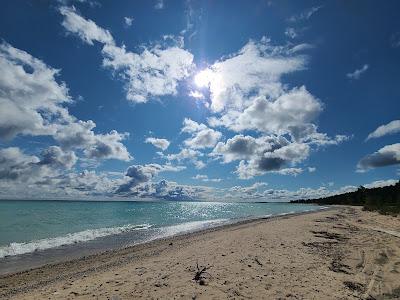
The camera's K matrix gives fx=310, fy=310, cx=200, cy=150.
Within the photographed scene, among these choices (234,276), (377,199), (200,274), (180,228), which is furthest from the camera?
(377,199)

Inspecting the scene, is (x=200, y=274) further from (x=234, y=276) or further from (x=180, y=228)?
(x=180, y=228)

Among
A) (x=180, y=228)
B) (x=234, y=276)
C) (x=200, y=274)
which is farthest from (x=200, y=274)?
(x=180, y=228)

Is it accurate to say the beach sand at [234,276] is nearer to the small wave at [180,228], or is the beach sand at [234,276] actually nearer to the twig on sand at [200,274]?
the twig on sand at [200,274]

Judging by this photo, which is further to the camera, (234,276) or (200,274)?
(200,274)

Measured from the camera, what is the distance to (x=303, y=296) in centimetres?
934

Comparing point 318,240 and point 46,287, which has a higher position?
point 318,240

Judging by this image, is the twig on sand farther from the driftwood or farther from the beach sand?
the beach sand

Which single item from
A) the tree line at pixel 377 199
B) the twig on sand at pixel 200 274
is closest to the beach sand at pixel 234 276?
the twig on sand at pixel 200 274

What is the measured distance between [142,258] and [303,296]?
388 inches

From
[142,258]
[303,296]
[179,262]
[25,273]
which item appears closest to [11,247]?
[25,273]

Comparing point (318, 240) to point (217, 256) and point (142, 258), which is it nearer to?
point (217, 256)

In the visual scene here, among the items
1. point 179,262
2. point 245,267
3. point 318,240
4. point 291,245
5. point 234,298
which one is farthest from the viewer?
point 318,240

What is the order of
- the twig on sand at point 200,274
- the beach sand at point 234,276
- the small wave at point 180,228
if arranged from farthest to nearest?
the small wave at point 180,228 → the twig on sand at point 200,274 → the beach sand at point 234,276

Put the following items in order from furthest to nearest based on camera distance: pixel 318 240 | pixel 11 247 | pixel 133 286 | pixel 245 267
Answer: pixel 11 247
pixel 318 240
pixel 245 267
pixel 133 286
